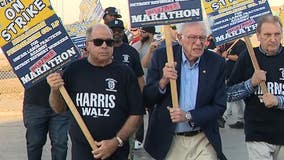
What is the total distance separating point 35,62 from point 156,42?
4045 mm

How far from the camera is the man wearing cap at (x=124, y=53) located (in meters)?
6.80

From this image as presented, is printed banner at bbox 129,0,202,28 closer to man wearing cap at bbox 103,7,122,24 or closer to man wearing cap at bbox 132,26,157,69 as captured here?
man wearing cap at bbox 103,7,122,24

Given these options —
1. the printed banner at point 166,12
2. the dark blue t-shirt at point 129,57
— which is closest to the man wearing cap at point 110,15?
the dark blue t-shirt at point 129,57

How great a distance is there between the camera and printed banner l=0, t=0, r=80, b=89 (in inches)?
170

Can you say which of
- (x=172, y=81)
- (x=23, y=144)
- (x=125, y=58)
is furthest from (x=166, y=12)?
(x=23, y=144)

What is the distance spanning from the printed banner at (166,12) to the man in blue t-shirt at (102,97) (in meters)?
0.33

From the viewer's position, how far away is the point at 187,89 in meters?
4.45

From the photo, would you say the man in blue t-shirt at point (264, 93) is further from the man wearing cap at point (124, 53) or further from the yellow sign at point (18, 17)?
the man wearing cap at point (124, 53)

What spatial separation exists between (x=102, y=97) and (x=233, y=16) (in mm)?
1557

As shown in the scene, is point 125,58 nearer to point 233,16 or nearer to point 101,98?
point 233,16

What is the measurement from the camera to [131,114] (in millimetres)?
4496

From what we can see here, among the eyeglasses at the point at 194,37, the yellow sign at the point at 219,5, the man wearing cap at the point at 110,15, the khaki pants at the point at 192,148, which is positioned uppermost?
the man wearing cap at the point at 110,15

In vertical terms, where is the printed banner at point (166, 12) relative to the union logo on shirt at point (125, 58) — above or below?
above

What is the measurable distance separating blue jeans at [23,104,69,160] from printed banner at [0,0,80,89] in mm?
2052
